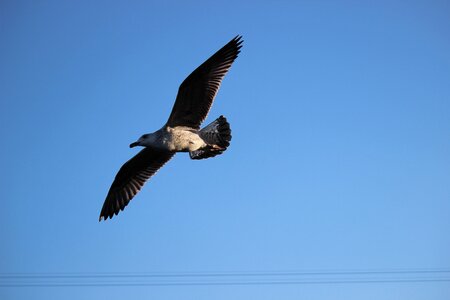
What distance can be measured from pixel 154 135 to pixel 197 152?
0.92 meters

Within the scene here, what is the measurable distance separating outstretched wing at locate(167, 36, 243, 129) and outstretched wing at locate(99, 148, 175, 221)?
144 cm

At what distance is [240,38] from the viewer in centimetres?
1152

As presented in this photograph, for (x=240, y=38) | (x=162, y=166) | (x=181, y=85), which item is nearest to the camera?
(x=181, y=85)

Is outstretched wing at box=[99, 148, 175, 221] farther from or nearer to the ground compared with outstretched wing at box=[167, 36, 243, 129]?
nearer to the ground

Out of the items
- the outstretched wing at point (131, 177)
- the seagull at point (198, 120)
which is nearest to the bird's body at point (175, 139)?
the seagull at point (198, 120)

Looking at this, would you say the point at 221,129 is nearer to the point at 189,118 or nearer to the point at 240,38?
the point at 189,118

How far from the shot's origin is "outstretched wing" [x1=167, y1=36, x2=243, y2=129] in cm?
1090

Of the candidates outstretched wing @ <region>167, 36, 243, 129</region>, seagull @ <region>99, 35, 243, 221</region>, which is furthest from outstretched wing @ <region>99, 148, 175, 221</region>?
outstretched wing @ <region>167, 36, 243, 129</region>

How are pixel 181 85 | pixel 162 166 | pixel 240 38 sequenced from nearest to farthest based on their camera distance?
pixel 181 85 < pixel 240 38 < pixel 162 166

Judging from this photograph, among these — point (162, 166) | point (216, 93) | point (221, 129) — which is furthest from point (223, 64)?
point (162, 166)

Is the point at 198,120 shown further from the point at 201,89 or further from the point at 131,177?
the point at 131,177

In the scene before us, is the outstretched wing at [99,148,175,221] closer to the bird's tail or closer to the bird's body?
the bird's body

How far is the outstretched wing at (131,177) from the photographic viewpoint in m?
12.5

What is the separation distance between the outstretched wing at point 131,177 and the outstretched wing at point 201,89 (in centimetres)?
144
